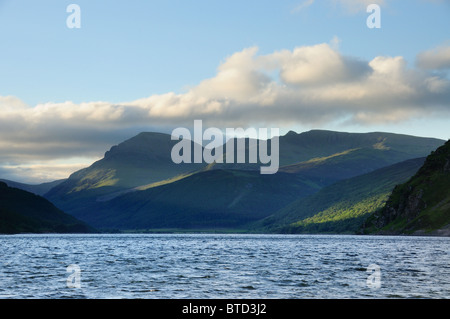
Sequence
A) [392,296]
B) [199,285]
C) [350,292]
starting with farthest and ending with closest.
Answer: [199,285], [350,292], [392,296]

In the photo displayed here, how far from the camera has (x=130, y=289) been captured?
65.6 m

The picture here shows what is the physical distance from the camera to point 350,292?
62.2 metres

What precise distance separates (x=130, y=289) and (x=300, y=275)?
1073 inches

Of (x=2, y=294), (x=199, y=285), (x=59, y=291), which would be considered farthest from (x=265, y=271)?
(x=2, y=294)

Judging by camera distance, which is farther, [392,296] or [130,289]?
[130,289]
